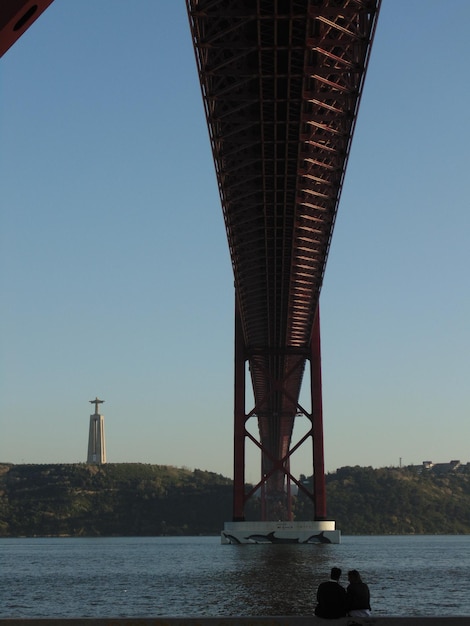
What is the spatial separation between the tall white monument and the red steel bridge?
123 metres

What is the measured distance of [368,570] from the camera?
39688mm

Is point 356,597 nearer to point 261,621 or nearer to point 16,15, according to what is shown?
point 261,621

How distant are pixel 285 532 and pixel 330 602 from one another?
45.8 m

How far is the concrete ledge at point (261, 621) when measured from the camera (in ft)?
30.2

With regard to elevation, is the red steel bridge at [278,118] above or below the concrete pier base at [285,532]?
above

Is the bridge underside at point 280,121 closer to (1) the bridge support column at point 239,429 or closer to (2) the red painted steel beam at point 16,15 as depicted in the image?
(1) the bridge support column at point 239,429

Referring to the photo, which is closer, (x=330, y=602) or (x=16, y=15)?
(x=16, y=15)

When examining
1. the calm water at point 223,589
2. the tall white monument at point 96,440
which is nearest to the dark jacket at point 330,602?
the calm water at point 223,589

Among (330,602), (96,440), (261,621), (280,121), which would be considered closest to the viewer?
(261,621)

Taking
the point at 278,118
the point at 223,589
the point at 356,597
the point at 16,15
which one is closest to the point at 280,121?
the point at 278,118

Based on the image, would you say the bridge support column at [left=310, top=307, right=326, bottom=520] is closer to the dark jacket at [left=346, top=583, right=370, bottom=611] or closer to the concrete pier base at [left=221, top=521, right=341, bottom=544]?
the concrete pier base at [left=221, top=521, right=341, bottom=544]

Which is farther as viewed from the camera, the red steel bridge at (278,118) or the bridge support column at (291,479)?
the bridge support column at (291,479)

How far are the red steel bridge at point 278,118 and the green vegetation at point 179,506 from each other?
272 feet

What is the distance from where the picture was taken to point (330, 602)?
9594mm
